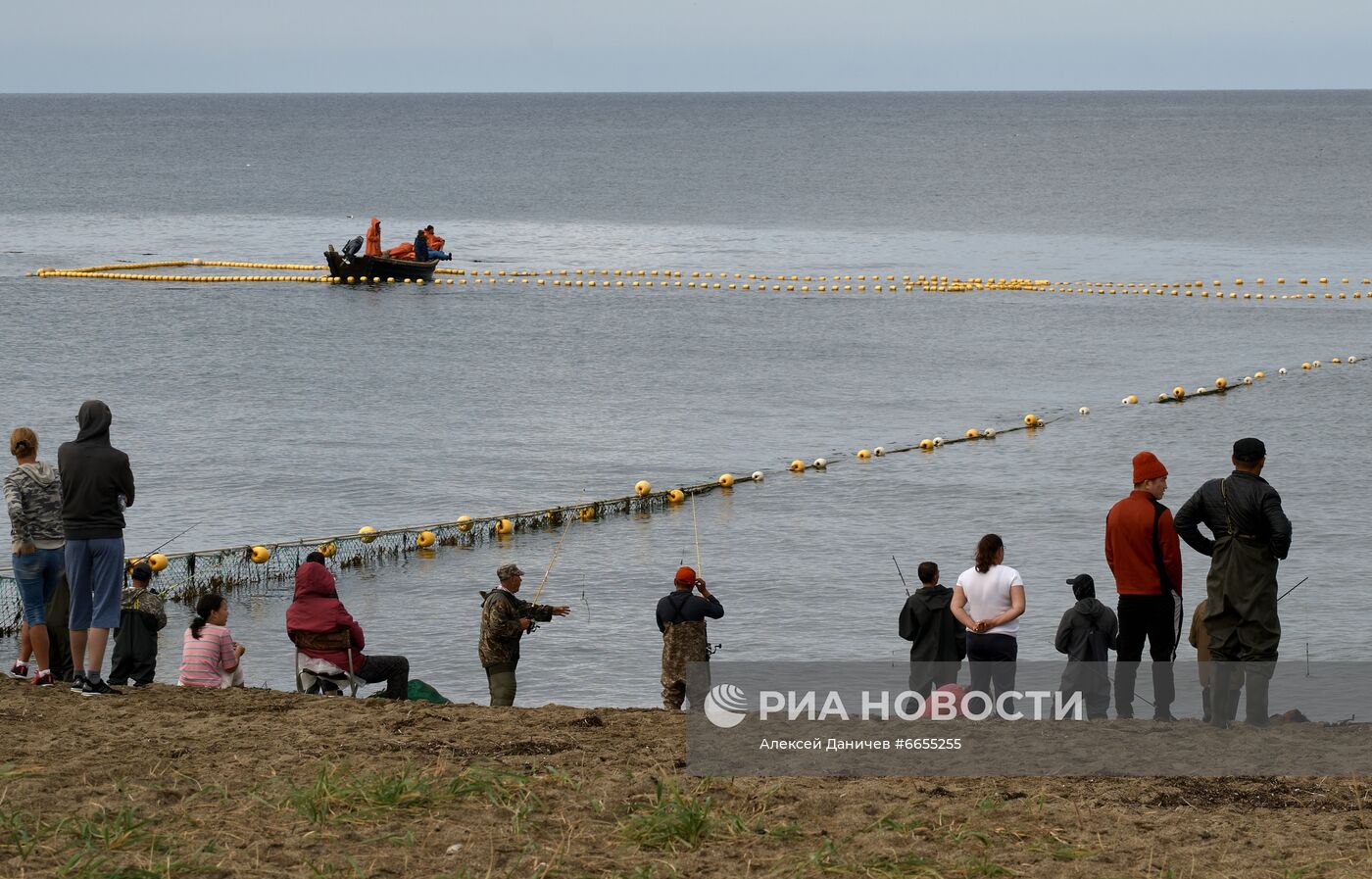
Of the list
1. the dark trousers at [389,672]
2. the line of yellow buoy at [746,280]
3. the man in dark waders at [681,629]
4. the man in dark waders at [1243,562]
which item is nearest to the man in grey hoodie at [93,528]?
the dark trousers at [389,672]

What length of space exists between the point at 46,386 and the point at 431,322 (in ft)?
40.6

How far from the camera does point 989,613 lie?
8953mm

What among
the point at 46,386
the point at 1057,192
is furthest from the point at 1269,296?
the point at 1057,192

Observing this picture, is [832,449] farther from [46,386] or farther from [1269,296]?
[1269,296]

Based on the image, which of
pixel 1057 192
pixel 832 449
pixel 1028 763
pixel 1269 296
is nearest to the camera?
pixel 1028 763

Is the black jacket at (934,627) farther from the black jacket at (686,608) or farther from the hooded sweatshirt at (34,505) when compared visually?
the hooded sweatshirt at (34,505)

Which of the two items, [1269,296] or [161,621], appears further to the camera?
[1269,296]

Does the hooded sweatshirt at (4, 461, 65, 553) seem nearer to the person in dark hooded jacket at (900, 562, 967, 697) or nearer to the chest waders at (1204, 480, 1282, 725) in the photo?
the person in dark hooded jacket at (900, 562, 967, 697)

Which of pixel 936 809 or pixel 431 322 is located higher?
pixel 431 322

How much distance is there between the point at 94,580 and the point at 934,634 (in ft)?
14.8

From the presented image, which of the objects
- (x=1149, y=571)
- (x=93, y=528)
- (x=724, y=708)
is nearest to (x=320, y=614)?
(x=93, y=528)

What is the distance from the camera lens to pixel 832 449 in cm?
2608

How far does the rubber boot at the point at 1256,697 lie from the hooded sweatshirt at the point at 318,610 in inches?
192

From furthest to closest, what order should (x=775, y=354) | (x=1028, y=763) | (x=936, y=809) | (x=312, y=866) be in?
(x=775, y=354) < (x=1028, y=763) < (x=936, y=809) < (x=312, y=866)
